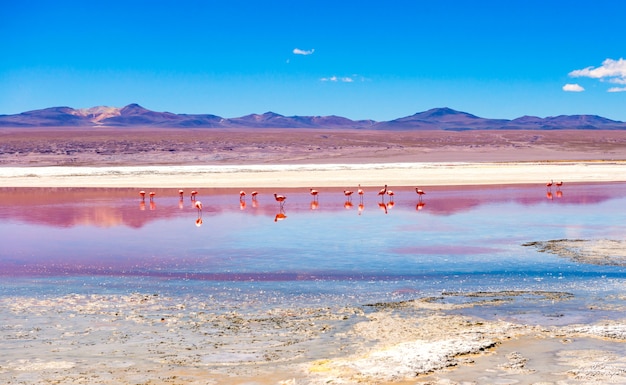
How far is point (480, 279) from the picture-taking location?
10.9m

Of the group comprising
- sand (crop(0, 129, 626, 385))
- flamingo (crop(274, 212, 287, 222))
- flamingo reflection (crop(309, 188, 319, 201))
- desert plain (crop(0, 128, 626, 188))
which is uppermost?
desert plain (crop(0, 128, 626, 188))

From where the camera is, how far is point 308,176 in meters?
39.5

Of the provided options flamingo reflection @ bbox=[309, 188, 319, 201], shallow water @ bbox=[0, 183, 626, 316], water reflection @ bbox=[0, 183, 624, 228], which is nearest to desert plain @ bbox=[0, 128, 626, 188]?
Answer: water reflection @ bbox=[0, 183, 624, 228]

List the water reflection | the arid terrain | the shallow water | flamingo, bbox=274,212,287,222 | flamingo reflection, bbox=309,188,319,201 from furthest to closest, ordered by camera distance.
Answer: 1. the arid terrain
2. flamingo reflection, bbox=309,188,319,201
3. the water reflection
4. flamingo, bbox=274,212,287,222
5. the shallow water

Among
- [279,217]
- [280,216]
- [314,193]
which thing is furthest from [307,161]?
[279,217]

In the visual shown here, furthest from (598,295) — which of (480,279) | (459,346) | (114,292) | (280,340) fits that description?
(114,292)

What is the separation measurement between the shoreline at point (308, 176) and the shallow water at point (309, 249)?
9.36 metres

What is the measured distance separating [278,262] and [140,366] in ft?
19.3

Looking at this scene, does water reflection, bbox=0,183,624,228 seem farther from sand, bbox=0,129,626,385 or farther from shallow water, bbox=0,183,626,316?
sand, bbox=0,129,626,385

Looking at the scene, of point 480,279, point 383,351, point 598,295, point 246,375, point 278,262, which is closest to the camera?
point 246,375

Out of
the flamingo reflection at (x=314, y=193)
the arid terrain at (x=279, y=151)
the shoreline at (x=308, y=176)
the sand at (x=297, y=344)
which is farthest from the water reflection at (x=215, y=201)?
the arid terrain at (x=279, y=151)

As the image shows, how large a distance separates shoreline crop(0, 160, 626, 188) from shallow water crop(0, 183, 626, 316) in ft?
30.7

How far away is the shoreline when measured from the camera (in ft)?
113

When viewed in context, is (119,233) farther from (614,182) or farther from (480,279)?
(614,182)
